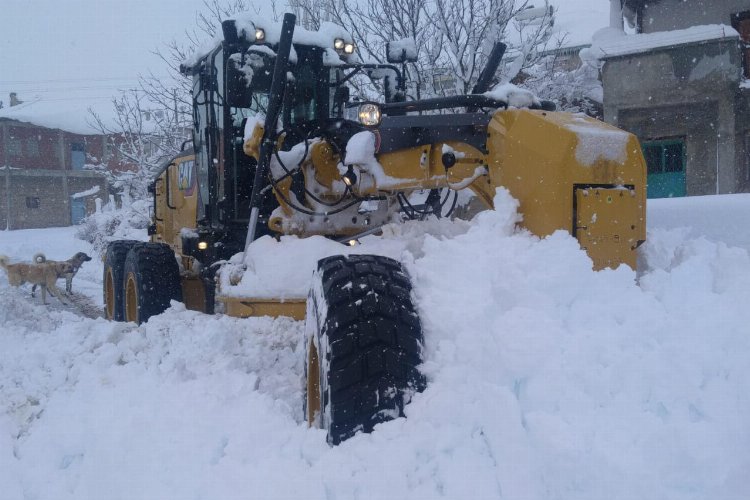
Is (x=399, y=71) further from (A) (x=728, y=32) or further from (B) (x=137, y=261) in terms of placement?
(A) (x=728, y=32)

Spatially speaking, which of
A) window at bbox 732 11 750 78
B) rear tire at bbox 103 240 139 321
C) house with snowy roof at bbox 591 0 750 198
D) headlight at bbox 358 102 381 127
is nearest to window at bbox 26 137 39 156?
house with snowy roof at bbox 591 0 750 198

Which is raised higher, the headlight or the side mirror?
the side mirror

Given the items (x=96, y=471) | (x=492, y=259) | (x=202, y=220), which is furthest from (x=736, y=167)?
(x=96, y=471)

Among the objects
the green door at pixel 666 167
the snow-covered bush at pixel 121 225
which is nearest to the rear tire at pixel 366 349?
the snow-covered bush at pixel 121 225

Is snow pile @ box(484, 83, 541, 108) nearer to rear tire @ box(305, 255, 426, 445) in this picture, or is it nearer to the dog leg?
rear tire @ box(305, 255, 426, 445)

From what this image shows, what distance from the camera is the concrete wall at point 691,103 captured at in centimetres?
1625

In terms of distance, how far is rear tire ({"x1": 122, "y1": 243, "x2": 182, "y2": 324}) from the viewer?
635 cm

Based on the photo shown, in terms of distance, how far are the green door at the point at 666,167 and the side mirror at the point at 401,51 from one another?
1416 cm

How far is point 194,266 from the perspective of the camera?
661 cm

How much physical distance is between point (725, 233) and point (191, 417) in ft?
10.6

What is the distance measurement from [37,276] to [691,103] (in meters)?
15.3

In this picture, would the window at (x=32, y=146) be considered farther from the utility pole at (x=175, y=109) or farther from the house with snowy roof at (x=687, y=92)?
the house with snowy roof at (x=687, y=92)

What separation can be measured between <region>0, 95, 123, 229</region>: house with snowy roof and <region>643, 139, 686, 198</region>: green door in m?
30.2

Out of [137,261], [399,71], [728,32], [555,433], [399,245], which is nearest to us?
[555,433]
